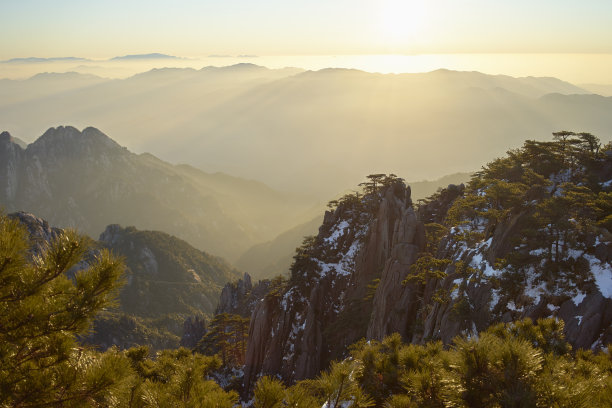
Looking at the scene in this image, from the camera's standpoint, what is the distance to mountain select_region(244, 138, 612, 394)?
23281 millimetres

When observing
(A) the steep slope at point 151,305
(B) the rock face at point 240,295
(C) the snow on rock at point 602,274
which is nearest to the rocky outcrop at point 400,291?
(C) the snow on rock at point 602,274

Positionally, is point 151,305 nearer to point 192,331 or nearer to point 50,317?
point 192,331

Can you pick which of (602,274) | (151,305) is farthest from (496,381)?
(151,305)

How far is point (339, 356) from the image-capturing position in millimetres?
44719

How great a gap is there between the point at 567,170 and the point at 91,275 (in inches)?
1900

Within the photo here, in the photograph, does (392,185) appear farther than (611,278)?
Yes

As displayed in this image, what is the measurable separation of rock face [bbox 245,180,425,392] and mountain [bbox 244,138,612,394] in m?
0.18

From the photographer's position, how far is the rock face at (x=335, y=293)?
144 ft

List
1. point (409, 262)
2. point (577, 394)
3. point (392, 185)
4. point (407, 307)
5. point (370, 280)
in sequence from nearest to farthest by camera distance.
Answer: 1. point (577, 394)
2. point (407, 307)
3. point (409, 262)
4. point (370, 280)
5. point (392, 185)

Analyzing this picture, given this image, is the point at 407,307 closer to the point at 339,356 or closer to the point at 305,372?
the point at 339,356

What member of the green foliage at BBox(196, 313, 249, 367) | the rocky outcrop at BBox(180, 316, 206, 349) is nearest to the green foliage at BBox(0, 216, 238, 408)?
the green foliage at BBox(196, 313, 249, 367)

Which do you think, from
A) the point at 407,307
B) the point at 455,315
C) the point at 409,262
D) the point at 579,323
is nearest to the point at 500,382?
the point at 579,323

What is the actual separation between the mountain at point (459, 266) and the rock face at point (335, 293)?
0.58 ft

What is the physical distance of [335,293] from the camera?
52.8 meters
